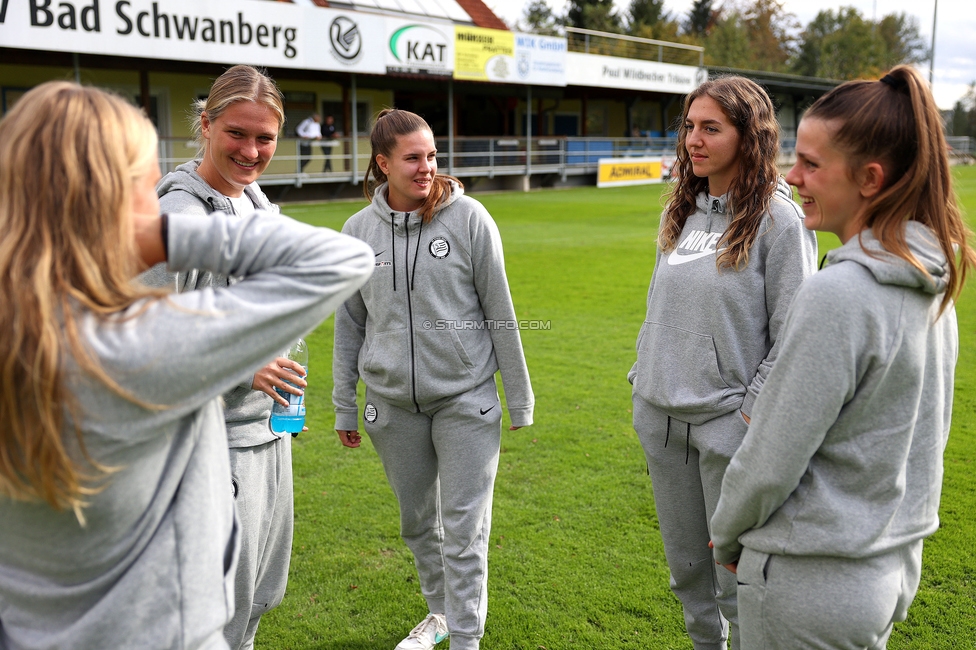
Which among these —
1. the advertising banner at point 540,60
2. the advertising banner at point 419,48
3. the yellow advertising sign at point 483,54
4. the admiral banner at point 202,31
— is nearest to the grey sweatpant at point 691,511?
the admiral banner at point 202,31

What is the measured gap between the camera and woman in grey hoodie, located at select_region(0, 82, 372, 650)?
1343mm

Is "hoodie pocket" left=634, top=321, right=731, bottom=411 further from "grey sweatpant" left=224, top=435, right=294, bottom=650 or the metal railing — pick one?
the metal railing

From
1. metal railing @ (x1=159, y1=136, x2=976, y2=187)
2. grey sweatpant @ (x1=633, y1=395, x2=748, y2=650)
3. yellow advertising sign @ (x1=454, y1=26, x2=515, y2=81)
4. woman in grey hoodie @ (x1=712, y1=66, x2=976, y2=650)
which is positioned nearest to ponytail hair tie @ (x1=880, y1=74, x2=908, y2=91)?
woman in grey hoodie @ (x1=712, y1=66, x2=976, y2=650)

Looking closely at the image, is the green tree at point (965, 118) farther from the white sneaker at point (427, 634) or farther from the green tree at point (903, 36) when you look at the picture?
the white sneaker at point (427, 634)

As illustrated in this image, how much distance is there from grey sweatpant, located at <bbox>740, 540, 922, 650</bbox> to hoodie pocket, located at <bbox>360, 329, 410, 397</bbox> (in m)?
1.69

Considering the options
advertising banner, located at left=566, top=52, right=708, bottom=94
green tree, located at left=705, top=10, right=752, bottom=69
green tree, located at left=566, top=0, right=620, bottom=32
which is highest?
green tree, located at left=566, top=0, right=620, bottom=32

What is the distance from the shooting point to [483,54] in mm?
28188

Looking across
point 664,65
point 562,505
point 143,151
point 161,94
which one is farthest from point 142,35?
point 664,65

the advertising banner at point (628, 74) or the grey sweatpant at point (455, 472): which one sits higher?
the advertising banner at point (628, 74)

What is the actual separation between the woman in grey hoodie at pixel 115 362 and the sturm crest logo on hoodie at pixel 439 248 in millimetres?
1713

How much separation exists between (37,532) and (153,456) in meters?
0.24

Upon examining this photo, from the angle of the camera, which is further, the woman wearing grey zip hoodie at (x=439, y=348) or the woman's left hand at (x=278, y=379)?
the woman wearing grey zip hoodie at (x=439, y=348)

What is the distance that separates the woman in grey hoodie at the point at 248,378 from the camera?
2820 mm

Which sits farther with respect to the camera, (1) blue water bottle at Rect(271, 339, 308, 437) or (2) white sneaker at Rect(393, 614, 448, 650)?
(2) white sneaker at Rect(393, 614, 448, 650)
